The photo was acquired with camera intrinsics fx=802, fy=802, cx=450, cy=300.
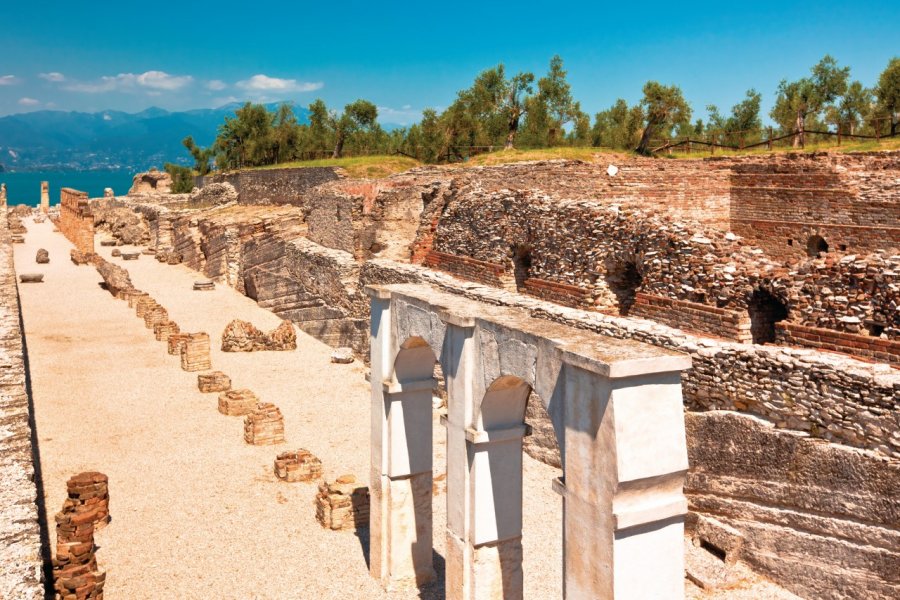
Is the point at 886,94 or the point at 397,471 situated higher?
the point at 886,94

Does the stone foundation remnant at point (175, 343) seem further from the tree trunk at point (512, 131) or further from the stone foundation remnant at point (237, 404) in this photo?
the tree trunk at point (512, 131)

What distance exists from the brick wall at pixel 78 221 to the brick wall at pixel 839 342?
119 feet

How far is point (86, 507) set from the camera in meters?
10.1

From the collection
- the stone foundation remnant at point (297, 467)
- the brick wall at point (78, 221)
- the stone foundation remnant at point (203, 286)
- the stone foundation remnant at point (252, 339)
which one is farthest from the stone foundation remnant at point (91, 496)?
the brick wall at point (78, 221)

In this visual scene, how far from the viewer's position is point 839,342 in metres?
10.3

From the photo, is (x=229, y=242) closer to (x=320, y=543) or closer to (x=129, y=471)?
(x=129, y=471)

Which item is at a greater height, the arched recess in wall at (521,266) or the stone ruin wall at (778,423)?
the arched recess in wall at (521,266)

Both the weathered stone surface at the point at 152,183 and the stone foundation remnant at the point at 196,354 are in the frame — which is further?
the weathered stone surface at the point at 152,183

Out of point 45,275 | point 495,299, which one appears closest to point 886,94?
point 495,299

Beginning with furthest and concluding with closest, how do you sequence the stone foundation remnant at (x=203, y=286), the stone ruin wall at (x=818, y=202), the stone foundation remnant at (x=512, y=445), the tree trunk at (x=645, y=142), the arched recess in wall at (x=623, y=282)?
1. the stone foundation remnant at (x=203, y=286)
2. the tree trunk at (x=645, y=142)
3. the stone ruin wall at (x=818, y=202)
4. the arched recess in wall at (x=623, y=282)
5. the stone foundation remnant at (x=512, y=445)

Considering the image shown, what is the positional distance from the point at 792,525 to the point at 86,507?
8609 millimetres

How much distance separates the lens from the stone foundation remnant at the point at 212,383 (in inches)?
679

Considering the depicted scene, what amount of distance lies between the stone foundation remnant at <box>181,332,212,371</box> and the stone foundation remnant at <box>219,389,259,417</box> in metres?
3.33

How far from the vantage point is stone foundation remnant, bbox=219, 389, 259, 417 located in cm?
1566
